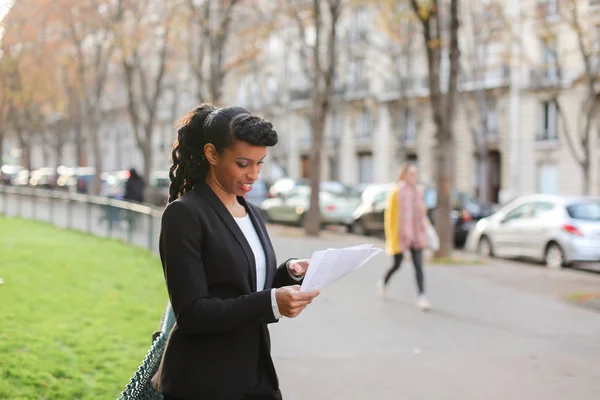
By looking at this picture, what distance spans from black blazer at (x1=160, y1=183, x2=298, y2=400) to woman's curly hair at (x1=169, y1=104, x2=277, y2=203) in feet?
0.40

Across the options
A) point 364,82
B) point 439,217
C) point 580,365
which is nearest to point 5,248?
point 439,217

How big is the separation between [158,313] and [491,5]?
2696cm

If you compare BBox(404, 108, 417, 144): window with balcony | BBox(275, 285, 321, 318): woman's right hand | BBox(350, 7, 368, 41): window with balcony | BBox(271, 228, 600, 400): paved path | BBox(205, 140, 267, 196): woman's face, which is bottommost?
BBox(271, 228, 600, 400): paved path

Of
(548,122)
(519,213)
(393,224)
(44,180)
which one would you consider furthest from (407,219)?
(44,180)

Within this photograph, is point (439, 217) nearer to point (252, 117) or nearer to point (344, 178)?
point (252, 117)

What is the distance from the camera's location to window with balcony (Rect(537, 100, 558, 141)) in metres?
40.3

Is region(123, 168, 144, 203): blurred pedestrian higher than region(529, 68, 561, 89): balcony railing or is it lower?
lower

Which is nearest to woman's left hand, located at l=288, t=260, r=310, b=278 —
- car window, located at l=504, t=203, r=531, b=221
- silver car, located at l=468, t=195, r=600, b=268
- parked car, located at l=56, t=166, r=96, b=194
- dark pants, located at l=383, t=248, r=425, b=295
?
dark pants, located at l=383, t=248, r=425, b=295

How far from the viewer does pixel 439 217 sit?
16.6 meters

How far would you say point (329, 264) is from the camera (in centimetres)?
282

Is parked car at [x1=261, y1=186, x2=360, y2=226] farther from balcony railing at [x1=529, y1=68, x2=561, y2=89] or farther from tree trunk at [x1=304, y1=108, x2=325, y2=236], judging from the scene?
balcony railing at [x1=529, y1=68, x2=561, y2=89]

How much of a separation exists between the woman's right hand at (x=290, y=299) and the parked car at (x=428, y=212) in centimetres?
1943

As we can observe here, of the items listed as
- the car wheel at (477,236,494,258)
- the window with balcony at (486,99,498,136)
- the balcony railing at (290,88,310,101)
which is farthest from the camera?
the balcony railing at (290,88,310,101)

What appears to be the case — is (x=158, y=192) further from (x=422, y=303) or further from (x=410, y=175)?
(x=422, y=303)
